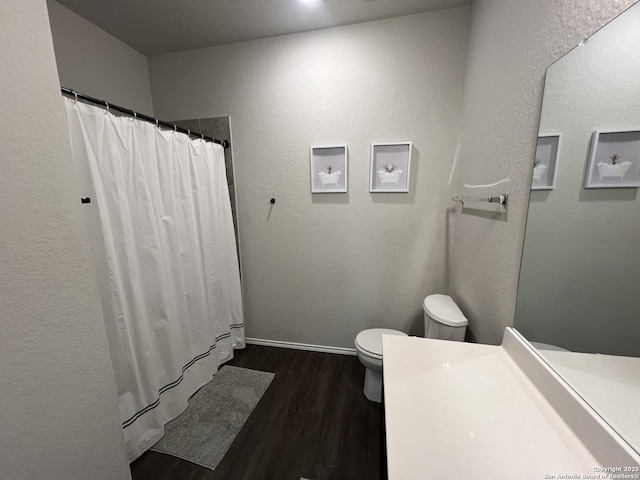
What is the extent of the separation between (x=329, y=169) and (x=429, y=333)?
1.35 meters

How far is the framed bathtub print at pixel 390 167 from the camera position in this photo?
1756mm

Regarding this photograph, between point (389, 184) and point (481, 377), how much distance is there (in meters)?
1.32

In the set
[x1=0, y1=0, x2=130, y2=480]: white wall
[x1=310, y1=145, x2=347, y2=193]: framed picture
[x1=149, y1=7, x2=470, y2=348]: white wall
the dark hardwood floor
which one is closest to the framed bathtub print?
[x1=149, y1=7, x2=470, y2=348]: white wall

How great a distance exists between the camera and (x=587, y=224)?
675mm

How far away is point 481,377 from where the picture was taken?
34.1 inches

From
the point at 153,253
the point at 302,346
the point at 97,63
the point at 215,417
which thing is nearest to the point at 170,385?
the point at 215,417

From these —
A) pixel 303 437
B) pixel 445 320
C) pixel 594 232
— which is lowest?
pixel 303 437

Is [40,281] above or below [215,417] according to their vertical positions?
above

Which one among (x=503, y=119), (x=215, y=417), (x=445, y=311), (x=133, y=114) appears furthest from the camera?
Answer: (x=215, y=417)

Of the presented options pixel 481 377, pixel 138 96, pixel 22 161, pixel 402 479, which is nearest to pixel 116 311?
pixel 22 161

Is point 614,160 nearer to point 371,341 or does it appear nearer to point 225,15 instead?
point 371,341

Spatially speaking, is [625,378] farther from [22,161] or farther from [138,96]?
[138,96]

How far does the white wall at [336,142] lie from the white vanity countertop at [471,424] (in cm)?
103

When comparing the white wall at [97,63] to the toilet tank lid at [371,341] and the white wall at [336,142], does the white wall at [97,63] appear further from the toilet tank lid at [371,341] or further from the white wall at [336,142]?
the toilet tank lid at [371,341]
